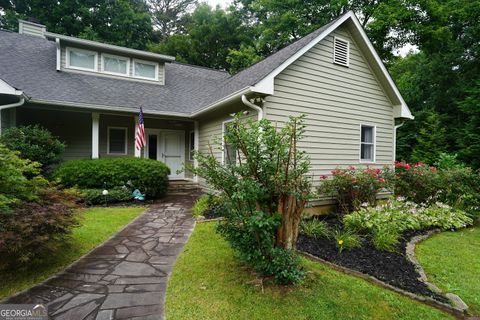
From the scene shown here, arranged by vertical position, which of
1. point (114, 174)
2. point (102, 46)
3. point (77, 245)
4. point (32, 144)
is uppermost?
point (102, 46)

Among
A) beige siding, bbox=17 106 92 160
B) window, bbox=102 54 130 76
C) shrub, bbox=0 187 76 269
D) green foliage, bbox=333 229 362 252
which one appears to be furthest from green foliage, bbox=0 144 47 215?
window, bbox=102 54 130 76

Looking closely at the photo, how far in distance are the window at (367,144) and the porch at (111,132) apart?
19.9ft

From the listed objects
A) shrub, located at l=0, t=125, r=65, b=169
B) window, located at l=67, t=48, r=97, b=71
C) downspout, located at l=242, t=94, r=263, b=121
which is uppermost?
window, located at l=67, t=48, r=97, b=71

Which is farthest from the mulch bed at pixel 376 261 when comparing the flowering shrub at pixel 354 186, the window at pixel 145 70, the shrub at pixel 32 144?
the window at pixel 145 70

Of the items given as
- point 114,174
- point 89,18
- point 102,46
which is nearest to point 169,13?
point 89,18

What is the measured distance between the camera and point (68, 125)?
9.47 metres

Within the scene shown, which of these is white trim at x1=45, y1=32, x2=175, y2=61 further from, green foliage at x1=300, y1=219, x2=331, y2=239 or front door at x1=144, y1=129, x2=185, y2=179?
green foliage at x1=300, y1=219, x2=331, y2=239

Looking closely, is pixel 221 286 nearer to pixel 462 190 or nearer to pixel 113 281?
pixel 113 281

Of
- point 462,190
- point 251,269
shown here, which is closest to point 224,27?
point 462,190

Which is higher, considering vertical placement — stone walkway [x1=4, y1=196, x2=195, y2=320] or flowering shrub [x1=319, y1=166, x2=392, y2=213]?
flowering shrub [x1=319, y1=166, x2=392, y2=213]

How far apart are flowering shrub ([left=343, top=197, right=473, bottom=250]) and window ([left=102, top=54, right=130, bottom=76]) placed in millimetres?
10543

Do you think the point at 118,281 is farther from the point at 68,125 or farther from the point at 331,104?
the point at 68,125

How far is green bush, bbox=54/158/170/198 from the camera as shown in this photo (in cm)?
750

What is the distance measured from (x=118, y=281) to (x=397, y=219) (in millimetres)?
5644
